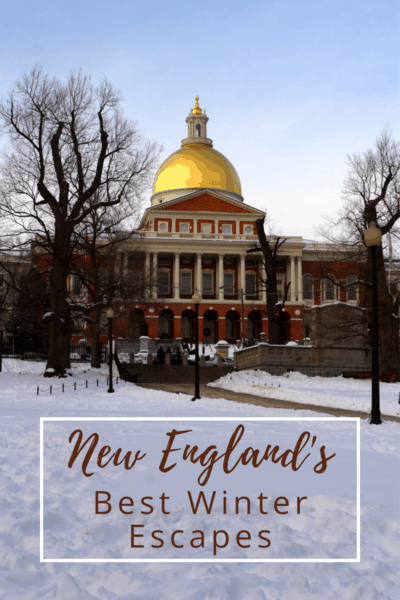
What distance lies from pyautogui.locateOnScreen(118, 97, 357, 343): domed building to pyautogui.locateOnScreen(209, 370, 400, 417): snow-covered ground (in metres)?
40.3

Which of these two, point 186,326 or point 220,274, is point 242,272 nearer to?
point 220,274

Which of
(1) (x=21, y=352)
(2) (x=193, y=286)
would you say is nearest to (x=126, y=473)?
(1) (x=21, y=352)

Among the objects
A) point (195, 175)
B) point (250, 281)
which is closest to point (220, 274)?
point (250, 281)

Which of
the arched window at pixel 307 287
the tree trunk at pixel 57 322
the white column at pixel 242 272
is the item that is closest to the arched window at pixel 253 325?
the white column at pixel 242 272

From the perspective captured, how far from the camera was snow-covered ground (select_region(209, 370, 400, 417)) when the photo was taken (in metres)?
20.1

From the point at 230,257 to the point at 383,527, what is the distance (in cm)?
7241

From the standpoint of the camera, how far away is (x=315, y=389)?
26.2 m

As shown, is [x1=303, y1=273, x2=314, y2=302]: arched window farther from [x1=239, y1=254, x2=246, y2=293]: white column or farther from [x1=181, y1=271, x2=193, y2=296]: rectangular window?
[x1=181, y1=271, x2=193, y2=296]: rectangular window

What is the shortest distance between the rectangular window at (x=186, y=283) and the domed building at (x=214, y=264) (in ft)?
0.40

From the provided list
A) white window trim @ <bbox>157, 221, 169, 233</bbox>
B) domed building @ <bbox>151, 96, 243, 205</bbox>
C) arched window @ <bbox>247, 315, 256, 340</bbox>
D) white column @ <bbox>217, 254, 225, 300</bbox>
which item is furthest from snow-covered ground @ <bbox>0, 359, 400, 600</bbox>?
domed building @ <bbox>151, 96, 243, 205</bbox>

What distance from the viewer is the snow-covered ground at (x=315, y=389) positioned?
2006cm

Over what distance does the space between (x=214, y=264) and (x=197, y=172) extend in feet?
40.1

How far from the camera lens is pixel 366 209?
29.4 m

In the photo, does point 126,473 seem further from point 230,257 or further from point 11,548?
point 230,257
